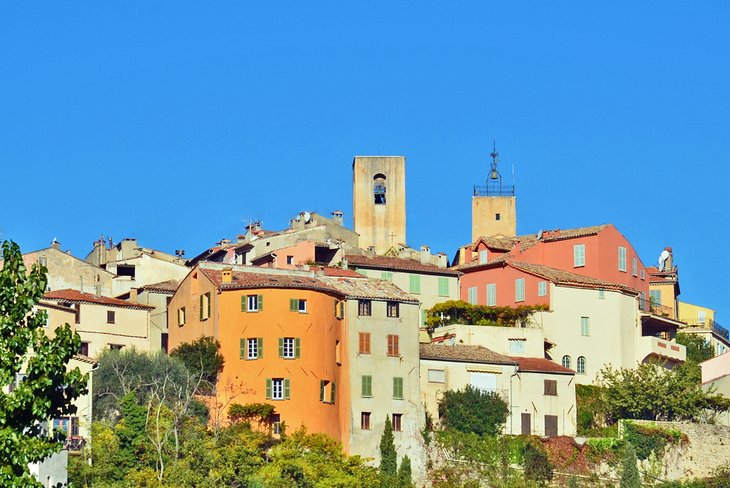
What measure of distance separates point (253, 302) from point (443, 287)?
18224mm

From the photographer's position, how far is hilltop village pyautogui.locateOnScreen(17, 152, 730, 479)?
8056 cm

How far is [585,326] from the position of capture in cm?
9400

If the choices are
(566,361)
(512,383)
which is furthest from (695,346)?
(512,383)

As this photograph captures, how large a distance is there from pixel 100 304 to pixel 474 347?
19.0m

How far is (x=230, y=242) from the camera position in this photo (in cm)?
11275

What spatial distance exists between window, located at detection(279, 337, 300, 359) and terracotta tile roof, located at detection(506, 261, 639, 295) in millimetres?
19407

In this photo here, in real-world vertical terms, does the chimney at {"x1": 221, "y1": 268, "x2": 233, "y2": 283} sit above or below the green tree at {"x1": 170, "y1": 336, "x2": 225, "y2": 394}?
above

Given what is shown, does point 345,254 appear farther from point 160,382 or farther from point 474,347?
point 160,382

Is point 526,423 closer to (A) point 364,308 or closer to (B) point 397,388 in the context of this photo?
(B) point 397,388

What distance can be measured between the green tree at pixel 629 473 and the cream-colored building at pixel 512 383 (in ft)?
13.5

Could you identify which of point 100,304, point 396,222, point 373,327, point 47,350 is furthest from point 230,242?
point 47,350

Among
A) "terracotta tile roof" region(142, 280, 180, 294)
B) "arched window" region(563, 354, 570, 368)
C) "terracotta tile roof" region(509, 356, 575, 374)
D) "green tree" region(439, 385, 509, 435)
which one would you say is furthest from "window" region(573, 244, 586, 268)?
"terracotta tile roof" region(142, 280, 180, 294)

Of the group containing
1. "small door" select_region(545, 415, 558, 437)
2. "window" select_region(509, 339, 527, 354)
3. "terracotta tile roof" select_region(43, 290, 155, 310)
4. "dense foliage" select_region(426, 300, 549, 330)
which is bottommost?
"small door" select_region(545, 415, 558, 437)

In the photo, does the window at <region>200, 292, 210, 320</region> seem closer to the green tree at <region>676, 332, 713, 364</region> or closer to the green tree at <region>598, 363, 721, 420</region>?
the green tree at <region>598, 363, 721, 420</region>
